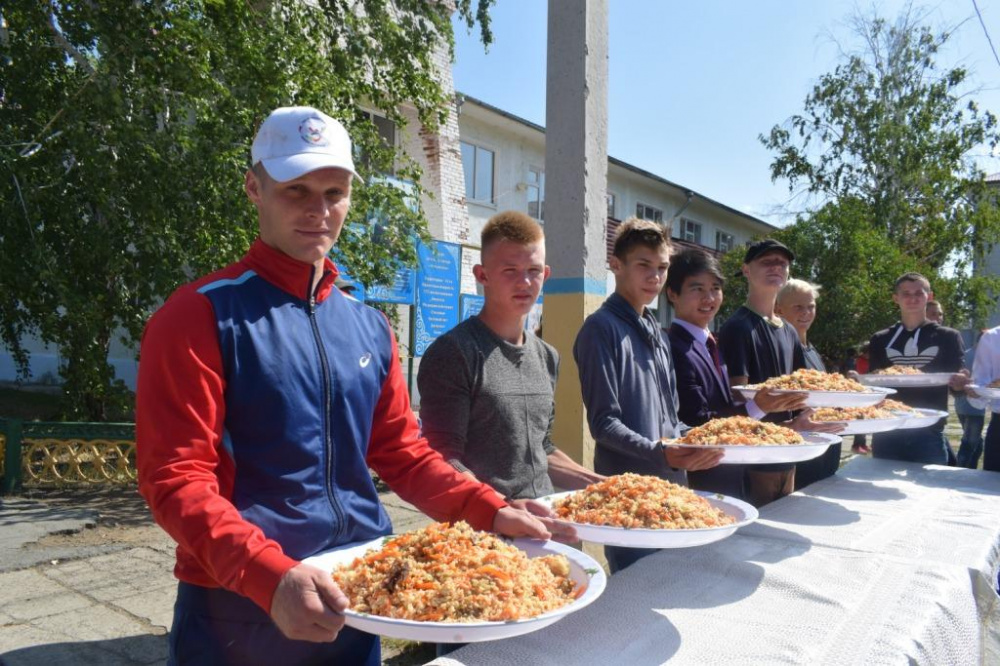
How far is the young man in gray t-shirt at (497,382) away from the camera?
2379 millimetres

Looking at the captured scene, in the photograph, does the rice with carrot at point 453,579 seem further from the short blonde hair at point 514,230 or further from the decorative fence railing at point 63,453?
the decorative fence railing at point 63,453

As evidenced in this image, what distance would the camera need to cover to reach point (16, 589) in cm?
481

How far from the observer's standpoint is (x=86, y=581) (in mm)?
5000

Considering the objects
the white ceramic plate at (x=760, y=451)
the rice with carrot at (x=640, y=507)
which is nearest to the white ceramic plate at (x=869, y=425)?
the white ceramic plate at (x=760, y=451)

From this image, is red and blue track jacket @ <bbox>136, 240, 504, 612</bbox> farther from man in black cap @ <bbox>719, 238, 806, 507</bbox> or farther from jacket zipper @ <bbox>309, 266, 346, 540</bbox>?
man in black cap @ <bbox>719, 238, 806, 507</bbox>

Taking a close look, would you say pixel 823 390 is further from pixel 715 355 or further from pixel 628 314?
pixel 628 314

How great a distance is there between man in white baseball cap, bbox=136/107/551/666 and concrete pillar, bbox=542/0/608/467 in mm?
3091

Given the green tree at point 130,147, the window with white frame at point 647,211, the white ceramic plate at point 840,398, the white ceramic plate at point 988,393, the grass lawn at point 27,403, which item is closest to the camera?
the white ceramic plate at point 840,398

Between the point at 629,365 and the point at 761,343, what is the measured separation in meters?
1.43

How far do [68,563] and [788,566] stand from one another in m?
5.22

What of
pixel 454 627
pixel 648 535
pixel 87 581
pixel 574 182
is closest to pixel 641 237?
pixel 648 535

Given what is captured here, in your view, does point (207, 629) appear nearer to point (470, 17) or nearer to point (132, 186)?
point (132, 186)

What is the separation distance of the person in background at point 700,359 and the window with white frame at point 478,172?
42.2 ft

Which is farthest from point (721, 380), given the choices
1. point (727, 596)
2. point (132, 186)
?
point (132, 186)
